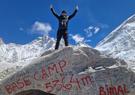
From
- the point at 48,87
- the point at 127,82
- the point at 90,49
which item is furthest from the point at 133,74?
the point at 48,87

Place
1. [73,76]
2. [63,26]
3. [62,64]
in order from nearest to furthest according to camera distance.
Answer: [73,76] < [62,64] < [63,26]

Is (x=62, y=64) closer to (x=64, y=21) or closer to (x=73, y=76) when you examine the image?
(x=73, y=76)

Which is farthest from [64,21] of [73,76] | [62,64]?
[73,76]

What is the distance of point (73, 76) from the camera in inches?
943

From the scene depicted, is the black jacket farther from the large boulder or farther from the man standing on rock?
the large boulder

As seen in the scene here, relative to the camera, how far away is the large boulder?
2330 cm

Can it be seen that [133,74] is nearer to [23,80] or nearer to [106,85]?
[106,85]

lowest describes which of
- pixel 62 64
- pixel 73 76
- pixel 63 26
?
pixel 73 76

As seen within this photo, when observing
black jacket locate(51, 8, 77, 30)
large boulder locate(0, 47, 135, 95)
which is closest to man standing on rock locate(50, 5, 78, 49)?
black jacket locate(51, 8, 77, 30)

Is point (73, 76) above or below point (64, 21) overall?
below

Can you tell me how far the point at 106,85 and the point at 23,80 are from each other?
4.43 m

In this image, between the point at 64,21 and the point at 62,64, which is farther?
the point at 64,21

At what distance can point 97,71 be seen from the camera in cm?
2358

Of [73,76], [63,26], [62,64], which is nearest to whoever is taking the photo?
[73,76]
